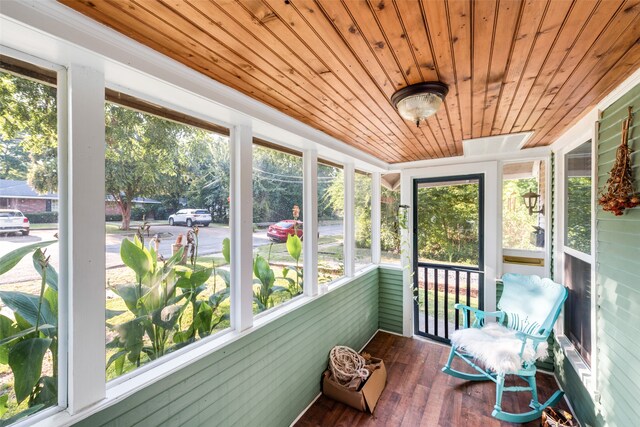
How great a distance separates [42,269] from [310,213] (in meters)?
1.84

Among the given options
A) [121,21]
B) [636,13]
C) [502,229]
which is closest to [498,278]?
[502,229]

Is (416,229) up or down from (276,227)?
down

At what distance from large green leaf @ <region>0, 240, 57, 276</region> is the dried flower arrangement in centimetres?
280

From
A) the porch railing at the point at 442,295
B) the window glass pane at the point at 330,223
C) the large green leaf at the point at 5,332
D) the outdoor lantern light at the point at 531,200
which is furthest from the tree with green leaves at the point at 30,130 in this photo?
the outdoor lantern light at the point at 531,200

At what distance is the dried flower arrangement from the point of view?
1.41m

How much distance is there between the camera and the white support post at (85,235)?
107 cm

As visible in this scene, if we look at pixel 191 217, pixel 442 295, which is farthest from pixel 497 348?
pixel 191 217

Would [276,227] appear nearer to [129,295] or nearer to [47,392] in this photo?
[129,295]

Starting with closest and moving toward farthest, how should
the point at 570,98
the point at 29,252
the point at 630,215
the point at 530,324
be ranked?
the point at 29,252
the point at 630,215
the point at 570,98
the point at 530,324

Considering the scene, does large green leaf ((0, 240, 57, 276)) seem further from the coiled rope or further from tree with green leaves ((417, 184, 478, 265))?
tree with green leaves ((417, 184, 478, 265))

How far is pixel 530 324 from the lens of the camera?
2.53 meters

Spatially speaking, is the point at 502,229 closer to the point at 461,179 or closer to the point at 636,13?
the point at 461,179

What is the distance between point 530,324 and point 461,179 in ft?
5.76

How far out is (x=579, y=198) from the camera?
2.26 meters
